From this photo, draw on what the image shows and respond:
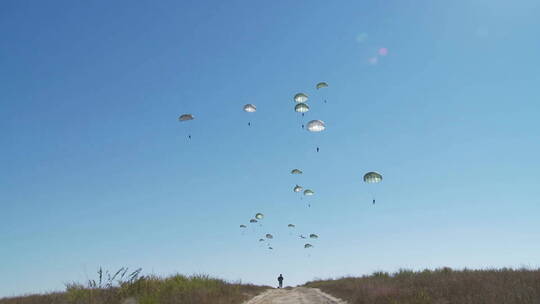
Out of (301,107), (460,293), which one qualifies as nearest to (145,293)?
(460,293)

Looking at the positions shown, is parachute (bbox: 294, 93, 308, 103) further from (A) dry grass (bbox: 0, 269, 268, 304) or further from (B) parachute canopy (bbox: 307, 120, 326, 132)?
(A) dry grass (bbox: 0, 269, 268, 304)

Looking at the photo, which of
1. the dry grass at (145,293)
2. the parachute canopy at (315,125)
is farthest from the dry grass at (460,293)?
the parachute canopy at (315,125)

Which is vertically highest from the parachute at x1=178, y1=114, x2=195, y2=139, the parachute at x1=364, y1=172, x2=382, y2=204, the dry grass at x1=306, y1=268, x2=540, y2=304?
the parachute at x1=178, y1=114, x2=195, y2=139

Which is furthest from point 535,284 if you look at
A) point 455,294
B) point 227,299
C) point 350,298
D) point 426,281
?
point 227,299

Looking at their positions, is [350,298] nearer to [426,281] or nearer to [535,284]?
[426,281]

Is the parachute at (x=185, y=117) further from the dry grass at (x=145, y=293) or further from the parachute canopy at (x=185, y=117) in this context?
the dry grass at (x=145, y=293)

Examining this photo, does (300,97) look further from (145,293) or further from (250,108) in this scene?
(145,293)

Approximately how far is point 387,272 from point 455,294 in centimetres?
1634

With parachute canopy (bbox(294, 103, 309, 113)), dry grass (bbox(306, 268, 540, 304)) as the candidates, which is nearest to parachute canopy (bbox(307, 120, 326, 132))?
parachute canopy (bbox(294, 103, 309, 113))

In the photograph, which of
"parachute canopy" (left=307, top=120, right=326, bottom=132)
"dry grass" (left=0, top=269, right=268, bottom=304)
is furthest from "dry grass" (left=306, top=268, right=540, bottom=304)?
"parachute canopy" (left=307, top=120, right=326, bottom=132)

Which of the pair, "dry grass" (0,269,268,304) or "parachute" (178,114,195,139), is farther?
"parachute" (178,114,195,139)

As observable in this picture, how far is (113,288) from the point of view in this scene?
15750 millimetres

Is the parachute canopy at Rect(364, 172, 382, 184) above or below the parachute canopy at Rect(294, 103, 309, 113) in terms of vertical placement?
below

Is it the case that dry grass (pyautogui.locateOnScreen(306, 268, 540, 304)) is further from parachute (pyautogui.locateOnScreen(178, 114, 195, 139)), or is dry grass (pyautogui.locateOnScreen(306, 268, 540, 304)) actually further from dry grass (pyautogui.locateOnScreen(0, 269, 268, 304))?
parachute (pyautogui.locateOnScreen(178, 114, 195, 139))
